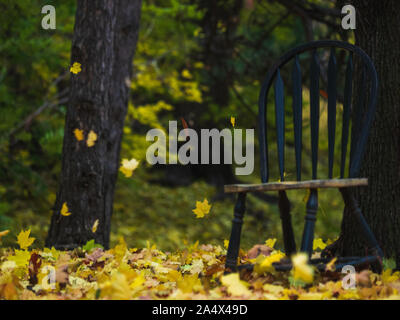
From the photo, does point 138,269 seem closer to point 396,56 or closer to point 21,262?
point 21,262

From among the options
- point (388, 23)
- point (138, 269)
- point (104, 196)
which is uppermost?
point (388, 23)

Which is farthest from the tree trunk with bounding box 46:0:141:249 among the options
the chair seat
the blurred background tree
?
the chair seat

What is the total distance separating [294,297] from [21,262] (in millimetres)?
1314

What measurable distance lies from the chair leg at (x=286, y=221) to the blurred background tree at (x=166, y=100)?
39.0 inches

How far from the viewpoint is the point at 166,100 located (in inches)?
415

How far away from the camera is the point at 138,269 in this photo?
2.29 meters

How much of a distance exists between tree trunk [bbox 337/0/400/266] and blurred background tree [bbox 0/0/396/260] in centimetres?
73

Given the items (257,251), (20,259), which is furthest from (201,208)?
(20,259)

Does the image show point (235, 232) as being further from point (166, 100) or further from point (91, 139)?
point (166, 100)

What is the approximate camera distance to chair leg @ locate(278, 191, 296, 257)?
2.03m

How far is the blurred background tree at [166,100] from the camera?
5132mm

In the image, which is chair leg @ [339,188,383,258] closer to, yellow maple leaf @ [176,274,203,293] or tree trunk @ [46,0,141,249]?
yellow maple leaf @ [176,274,203,293]

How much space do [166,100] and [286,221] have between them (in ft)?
28.6
